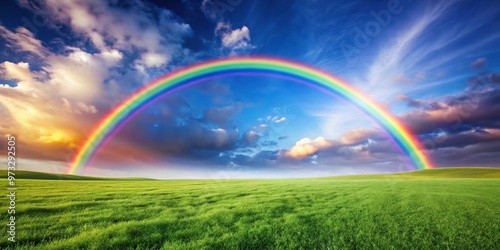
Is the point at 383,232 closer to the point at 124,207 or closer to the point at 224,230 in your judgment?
the point at 224,230

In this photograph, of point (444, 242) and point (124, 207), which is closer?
point (444, 242)

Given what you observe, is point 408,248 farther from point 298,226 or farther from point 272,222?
point 272,222

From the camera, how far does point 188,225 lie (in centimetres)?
1137

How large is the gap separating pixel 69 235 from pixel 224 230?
6.15 m

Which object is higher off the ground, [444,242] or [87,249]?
[87,249]

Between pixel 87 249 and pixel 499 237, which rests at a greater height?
pixel 87 249

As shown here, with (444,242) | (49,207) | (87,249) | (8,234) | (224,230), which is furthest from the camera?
(49,207)

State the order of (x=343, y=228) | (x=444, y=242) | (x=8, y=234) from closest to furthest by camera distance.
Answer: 1. (x=8, y=234)
2. (x=444, y=242)
3. (x=343, y=228)

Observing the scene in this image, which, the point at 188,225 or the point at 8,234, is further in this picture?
the point at 188,225

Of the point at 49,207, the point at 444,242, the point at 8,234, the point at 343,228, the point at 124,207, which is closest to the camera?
the point at 8,234

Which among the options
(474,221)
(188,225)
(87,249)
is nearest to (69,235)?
(87,249)

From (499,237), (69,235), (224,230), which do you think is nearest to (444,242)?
(499,237)

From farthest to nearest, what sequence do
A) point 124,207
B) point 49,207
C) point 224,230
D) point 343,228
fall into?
1. point 124,207
2. point 49,207
3. point 343,228
4. point 224,230

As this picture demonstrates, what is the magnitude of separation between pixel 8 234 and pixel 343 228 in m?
14.1
